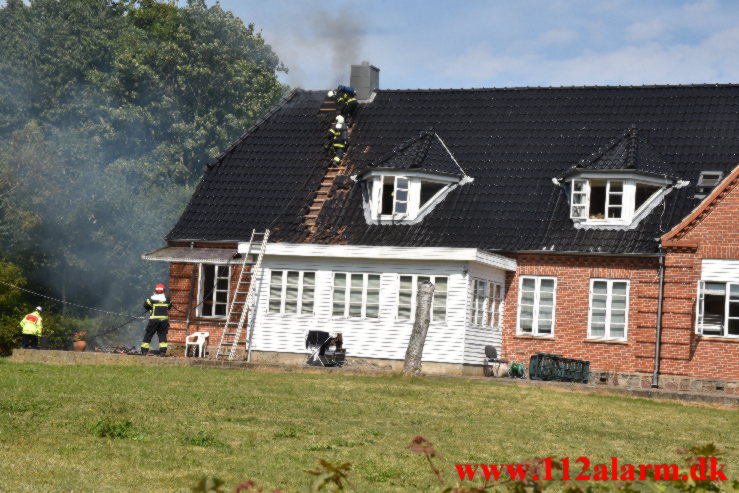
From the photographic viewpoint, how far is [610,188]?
3155 cm

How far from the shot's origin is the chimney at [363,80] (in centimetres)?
Answer: 3775

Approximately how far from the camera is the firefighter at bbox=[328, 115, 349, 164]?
1388 inches

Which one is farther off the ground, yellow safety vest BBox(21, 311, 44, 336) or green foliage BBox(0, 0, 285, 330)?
green foliage BBox(0, 0, 285, 330)

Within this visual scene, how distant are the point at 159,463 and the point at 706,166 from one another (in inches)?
880

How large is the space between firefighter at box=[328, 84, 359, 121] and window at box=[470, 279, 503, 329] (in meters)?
8.26

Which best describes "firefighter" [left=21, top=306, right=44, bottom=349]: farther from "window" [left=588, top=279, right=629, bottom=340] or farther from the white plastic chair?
"window" [left=588, top=279, right=629, bottom=340]

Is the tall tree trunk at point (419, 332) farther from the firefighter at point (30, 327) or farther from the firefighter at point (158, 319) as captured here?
the firefighter at point (30, 327)

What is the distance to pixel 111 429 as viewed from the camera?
14172 millimetres

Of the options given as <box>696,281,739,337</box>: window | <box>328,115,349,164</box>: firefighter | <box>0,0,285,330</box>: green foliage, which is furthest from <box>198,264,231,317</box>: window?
<box>0,0,285,330</box>: green foliage

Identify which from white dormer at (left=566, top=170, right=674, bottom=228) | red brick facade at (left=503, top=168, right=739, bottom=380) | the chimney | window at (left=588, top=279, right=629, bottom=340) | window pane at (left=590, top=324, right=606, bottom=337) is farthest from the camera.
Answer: the chimney

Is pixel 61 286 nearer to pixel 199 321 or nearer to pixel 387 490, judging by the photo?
pixel 199 321

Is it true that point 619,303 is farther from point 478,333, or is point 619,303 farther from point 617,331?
point 478,333

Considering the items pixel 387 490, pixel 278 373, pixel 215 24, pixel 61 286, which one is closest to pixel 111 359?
pixel 278 373

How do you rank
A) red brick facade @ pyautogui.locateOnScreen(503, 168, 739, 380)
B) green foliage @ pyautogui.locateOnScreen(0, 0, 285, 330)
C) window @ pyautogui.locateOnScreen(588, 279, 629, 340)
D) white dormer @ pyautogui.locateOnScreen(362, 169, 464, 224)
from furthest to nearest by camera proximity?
1. green foliage @ pyautogui.locateOnScreen(0, 0, 285, 330)
2. white dormer @ pyautogui.locateOnScreen(362, 169, 464, 224)
3. window @ pyautogui.locateOnScreen(588, 279, 629, 340)
4. red brick facade @ pyautogui.locateOnScreen(503, 168, 739, 380)
